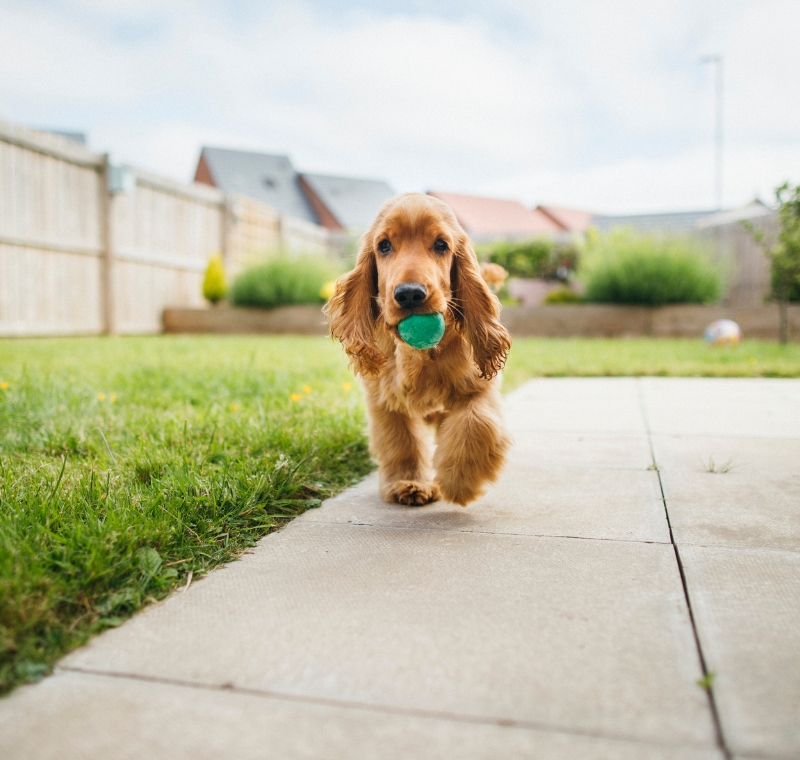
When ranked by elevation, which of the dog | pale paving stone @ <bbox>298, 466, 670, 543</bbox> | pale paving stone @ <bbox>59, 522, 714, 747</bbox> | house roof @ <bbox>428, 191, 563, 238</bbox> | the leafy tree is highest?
house roof @ <bbox>428, 191, 563, 238</bbox>

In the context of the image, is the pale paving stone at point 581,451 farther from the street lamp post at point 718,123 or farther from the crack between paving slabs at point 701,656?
the street lamp post at point 718,123

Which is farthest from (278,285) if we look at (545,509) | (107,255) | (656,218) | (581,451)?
(656,218)

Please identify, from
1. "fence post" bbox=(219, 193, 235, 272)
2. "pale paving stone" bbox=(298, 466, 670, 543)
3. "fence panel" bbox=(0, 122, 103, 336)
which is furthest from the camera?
"fence post" bbox=(219, 193, 235, 272)

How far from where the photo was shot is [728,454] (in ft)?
10.0

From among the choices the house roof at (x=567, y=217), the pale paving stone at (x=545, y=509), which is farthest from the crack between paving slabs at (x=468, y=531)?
the house roof at (x=567, y=217)

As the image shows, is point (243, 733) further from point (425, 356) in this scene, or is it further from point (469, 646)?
point (425, 356)

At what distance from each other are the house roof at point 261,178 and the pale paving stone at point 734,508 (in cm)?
2916

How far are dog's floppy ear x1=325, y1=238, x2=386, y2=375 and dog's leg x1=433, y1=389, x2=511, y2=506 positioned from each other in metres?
0.40

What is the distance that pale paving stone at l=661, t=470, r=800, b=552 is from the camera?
194 centimetres

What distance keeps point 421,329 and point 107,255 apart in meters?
10.4

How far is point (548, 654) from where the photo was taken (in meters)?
1.28

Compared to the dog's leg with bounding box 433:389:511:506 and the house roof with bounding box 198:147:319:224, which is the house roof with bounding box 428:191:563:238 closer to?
the house roof with bounding box 198:147:319:224

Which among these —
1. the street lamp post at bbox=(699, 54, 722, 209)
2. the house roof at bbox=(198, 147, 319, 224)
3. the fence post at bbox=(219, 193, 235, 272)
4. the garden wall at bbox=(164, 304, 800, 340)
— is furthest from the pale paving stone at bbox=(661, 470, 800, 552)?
the house roof at bbox=(198, 147, 319, 224)

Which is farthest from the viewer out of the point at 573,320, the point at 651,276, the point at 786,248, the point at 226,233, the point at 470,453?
the point at 226,233
